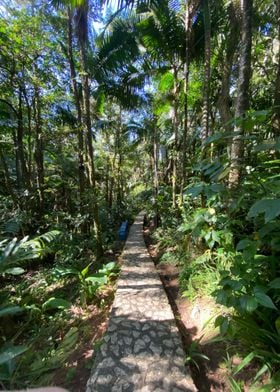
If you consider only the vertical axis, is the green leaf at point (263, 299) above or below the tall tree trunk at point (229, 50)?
below

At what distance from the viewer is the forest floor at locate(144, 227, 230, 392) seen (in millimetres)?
2627

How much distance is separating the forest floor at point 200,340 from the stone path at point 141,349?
0.18m

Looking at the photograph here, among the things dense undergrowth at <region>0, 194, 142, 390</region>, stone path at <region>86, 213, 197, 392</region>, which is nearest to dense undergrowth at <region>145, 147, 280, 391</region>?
stone path at <region>86, 213, 197, 392</region>

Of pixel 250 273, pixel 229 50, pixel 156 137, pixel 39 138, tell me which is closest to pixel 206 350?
pixel 250 273

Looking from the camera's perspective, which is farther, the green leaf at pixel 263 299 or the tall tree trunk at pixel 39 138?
the tall tree trunk at pixel 39 138

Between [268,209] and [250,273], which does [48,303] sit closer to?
[250,273]

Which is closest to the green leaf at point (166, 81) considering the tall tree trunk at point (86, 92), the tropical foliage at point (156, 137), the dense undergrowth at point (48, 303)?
the tropical foliage at point (156, 137)

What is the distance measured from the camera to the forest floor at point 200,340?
2627 millimetres

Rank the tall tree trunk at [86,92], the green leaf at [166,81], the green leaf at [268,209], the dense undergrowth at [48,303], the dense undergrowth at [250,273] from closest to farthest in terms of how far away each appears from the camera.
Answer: the green leaf at [268,209] → the dense undergrowth at [250,273] → the dense undergrowth at [48,303] → the tall tree trunk at [86,92] → the green leaf at [166,81]

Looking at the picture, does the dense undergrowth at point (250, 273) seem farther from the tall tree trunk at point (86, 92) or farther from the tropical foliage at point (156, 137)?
the tall tree trunk at point (86, 92)

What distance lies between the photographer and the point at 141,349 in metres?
3.01

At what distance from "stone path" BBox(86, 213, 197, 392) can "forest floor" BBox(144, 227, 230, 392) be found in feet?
0.58

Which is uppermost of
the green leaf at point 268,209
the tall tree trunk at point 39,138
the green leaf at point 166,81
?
the green leaf at point 166,81

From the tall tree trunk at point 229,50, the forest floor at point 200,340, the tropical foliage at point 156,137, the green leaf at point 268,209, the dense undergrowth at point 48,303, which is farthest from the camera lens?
the tall tree trunk at point 229,50
